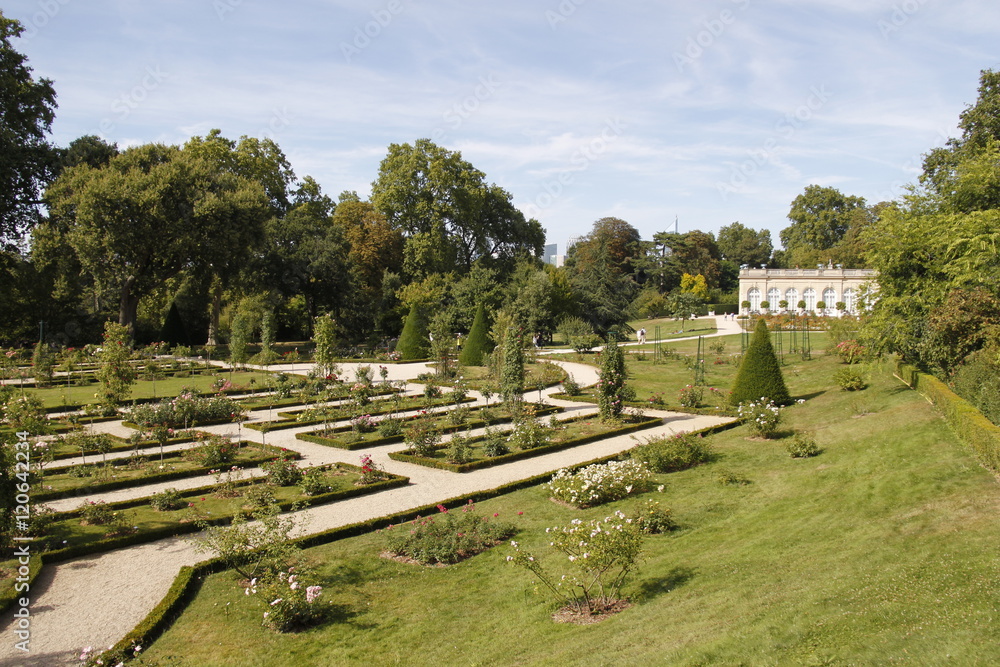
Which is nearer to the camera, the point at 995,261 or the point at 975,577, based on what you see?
the point at 975,577

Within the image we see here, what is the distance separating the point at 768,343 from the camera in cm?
2030

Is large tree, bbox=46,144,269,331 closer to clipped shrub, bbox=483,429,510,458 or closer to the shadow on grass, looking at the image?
clipped shrub, bbox=483,429,510,458

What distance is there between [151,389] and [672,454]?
67.6ft

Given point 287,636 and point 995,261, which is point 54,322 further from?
point 995,261

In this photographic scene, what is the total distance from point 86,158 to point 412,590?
39.6 m

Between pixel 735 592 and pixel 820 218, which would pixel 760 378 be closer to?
pixel 735 592

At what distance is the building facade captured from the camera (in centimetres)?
6309

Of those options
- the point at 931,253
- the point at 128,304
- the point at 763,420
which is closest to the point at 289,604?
the point at 763,420

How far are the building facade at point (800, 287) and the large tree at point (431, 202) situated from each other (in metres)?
27.6

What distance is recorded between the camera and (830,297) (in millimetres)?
63750

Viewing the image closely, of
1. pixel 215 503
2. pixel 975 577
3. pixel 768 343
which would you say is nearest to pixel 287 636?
pixel 215 503

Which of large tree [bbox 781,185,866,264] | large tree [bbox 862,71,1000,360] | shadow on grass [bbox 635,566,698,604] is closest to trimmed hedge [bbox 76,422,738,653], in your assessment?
shadow on grass [bbox 635,566,698,604]

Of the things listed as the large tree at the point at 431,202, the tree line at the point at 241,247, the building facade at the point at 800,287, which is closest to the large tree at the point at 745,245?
the building facade at the point at 800,287

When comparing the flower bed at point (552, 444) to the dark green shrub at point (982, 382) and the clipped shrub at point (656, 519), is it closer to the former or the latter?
the clipped shrub at point (656, 519)
